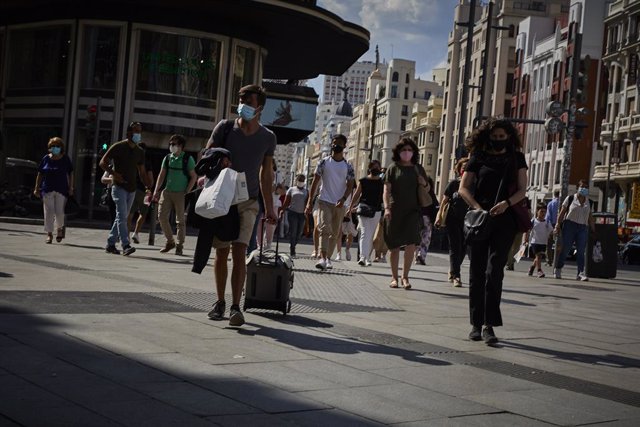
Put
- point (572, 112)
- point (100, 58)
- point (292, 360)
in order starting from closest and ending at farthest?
point (292, 360), point (572, 112), point (100, 58)

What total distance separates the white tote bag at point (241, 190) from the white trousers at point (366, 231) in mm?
9535

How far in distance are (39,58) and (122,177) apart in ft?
74.2

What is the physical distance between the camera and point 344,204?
16234 mm

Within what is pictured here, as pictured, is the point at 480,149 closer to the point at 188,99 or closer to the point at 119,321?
the point at 119,321

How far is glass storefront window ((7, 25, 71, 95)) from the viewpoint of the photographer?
118 ft

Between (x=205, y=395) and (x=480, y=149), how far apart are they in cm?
418

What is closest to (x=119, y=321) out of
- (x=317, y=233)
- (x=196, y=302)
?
(x=196, y=302)

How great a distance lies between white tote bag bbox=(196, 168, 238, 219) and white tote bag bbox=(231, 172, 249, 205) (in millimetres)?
81

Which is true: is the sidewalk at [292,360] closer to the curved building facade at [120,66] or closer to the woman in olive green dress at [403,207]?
the woman in olive green dress at [403,207]

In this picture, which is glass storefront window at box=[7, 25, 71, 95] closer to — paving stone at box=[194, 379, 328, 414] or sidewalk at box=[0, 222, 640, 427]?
sidewalk at box=[0, 222, 640, 427]

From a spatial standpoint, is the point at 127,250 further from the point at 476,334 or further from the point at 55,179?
the point at 476,334

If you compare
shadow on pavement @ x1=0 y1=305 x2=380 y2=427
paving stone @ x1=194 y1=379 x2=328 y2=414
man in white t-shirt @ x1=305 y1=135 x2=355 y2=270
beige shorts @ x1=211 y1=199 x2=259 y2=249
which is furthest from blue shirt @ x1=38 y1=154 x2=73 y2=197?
paving stone @ x1=194 y1=379 x2=328 y2=414

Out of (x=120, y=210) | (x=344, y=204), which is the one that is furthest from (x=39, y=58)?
(x=344, y=204)

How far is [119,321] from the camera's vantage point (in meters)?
7.56
